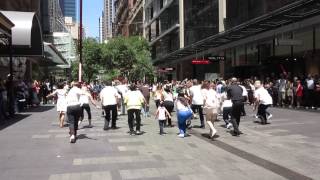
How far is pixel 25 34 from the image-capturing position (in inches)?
1129

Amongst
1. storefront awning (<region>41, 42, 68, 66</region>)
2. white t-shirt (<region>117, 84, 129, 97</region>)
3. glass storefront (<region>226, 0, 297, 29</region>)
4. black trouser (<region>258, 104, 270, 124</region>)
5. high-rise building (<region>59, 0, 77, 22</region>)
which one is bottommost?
black trouser (<region>258, 104, 270, 124</region>)

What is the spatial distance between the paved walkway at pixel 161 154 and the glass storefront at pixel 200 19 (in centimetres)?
2889

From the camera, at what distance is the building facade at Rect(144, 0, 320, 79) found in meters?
28.5

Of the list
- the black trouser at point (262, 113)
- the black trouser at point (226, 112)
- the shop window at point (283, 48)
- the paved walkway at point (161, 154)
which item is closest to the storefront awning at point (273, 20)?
the shop window at point (283, 48)

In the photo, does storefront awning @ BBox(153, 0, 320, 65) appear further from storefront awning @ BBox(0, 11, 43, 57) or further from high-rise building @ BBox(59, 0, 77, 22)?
high-rise building @ BBox(59, 0, 77, 22)

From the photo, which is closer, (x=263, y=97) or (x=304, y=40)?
(x=263, y=97)

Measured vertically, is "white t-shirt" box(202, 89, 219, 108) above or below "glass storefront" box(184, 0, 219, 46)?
below

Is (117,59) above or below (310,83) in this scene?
above

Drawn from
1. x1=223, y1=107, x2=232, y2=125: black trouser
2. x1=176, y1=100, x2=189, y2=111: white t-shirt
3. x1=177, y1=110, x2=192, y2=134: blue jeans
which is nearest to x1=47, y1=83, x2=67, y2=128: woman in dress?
A: x1=176, y1=100, x2=189, y2=111: white t-shirt

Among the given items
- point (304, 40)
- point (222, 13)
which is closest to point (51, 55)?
point (222, 13)

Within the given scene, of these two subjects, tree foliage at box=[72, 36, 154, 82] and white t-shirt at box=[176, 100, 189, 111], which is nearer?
white t-shirt at box=[176, 100, 189, 111]

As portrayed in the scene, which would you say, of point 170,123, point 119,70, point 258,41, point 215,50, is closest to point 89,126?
point 170,123

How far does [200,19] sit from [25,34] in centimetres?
2781

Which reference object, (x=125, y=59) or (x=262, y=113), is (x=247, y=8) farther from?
(x=125, y=59)
